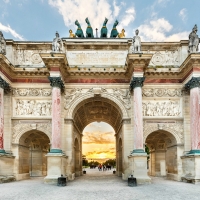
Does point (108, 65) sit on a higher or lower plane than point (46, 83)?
higher

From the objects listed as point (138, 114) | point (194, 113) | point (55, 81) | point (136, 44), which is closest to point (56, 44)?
point (55, 81)

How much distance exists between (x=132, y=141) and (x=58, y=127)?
6010 mm

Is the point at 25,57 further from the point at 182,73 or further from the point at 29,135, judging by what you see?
the point at 182,73

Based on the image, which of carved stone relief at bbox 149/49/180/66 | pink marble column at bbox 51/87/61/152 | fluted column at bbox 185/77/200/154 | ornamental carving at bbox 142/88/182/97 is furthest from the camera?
carved stone relief at bbox 149/49/180/66

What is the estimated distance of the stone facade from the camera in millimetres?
19062

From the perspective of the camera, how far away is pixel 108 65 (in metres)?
21.8

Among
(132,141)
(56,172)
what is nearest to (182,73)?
(132,141)

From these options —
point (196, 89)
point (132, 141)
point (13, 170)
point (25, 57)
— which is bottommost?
point (13, 170)

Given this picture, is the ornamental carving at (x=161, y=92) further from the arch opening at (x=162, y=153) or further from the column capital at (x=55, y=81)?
the column capital at (x=55, y=81)

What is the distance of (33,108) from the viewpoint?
815 inches

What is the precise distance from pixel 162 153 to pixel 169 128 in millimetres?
5477

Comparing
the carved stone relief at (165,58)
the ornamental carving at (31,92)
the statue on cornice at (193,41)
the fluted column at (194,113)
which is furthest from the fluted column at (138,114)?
the ornamental carving at (31,92)

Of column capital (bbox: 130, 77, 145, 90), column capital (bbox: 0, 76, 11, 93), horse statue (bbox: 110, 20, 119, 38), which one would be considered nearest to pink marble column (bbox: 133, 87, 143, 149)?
column capital (bbox: 130, 77, 145, 90)

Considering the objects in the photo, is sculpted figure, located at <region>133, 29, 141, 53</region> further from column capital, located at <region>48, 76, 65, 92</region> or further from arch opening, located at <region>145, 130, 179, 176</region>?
arch opening, located at <region>145, 130, 179, 176</region>
